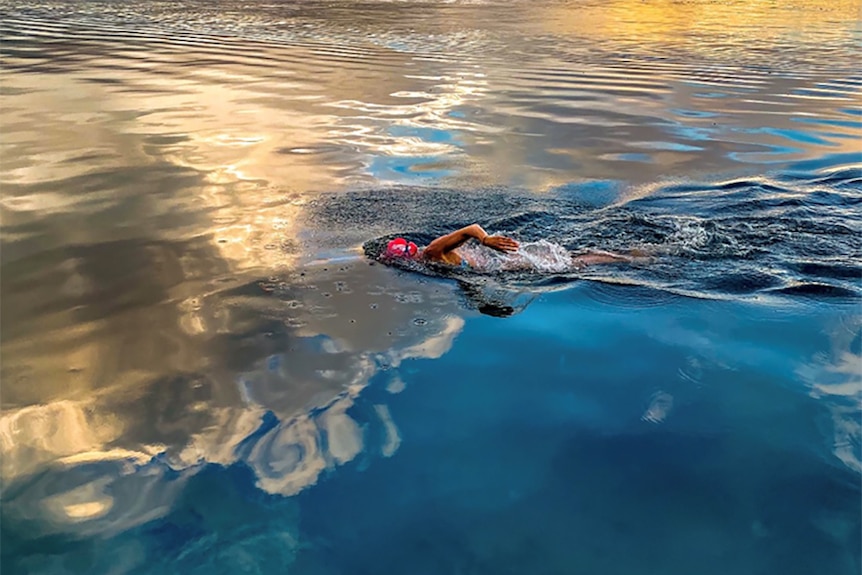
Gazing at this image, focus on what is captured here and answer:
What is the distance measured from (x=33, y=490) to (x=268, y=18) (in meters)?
28.2

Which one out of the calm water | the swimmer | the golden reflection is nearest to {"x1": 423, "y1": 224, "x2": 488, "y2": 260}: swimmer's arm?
the swimmer

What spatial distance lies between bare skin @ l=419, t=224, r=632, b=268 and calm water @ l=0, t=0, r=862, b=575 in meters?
0.26

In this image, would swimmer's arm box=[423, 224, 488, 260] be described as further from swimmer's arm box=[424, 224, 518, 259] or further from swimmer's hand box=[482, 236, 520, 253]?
swimmer's hand box=[482, 236, 520, 253]

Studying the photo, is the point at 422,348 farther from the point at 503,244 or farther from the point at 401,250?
the point at 401,250

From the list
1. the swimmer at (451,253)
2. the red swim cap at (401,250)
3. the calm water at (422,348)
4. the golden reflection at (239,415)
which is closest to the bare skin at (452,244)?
the swimmer at (451,253)

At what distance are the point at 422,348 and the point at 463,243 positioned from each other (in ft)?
6.16

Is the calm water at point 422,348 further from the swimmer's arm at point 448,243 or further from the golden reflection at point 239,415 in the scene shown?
the swimmer's arm at point 448,243

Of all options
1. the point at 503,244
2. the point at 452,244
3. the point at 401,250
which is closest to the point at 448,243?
the point at 452,244

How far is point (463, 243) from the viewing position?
764cm

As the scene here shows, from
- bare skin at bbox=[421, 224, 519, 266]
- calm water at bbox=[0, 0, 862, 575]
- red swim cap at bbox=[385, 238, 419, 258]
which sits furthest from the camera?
red swim cap at bbox=[385, 238, 419, 258]

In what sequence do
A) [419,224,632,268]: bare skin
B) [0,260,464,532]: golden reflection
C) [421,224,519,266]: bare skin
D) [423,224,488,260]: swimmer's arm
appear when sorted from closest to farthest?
[0,260,464,532]: golden reflection, [419,224,632,268]: bare skin, [421,224,519,266]: bare skin, [423,224,488,260]: swimmer's arm

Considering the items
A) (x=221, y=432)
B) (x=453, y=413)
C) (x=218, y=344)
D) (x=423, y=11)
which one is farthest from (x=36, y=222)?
(x=423, y=11)

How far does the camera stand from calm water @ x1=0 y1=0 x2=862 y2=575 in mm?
4160

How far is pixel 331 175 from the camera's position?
420 inches
